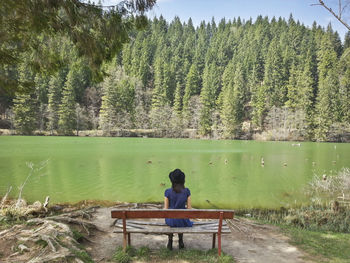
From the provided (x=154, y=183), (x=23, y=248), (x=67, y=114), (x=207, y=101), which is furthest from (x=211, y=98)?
(x=23, y=248)

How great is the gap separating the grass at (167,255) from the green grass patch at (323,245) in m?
1.67

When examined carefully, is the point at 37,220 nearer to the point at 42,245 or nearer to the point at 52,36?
the point at 42,245

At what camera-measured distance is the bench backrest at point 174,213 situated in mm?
3433

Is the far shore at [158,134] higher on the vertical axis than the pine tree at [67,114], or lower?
lower

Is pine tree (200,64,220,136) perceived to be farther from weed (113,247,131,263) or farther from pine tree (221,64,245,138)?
weed (113,247,131,263)

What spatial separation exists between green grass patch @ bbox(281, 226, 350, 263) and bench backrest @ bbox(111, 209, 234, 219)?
193 centimetres

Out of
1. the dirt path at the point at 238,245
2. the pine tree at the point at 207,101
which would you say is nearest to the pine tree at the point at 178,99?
the pine tree at the point at 207,101

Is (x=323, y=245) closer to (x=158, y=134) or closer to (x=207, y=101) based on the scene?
(x=158, y=134)

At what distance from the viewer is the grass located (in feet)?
12.0

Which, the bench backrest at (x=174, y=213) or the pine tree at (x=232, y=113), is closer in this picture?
the bench backrest at (x=174, y=213)

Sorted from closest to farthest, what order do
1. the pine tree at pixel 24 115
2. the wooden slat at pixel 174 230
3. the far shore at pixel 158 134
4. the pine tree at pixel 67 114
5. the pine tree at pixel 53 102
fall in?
the wooden slat at pixel 174 230, the pine tree at pixel 24 115, the far shore at pixel 158 134, the pine tree at pixel 67 114, the pine tree at pixel 53 102

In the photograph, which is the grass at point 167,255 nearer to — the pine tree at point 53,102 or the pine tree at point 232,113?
the pine tree at point 232,113

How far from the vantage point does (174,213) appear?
136 inches

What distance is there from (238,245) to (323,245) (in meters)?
1.66
